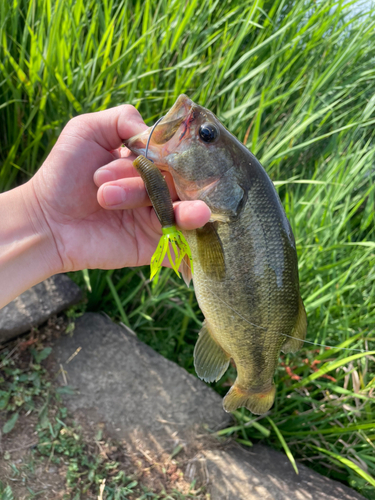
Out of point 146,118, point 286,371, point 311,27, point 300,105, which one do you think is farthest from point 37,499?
point 311,27

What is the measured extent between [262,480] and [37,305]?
1784 mm

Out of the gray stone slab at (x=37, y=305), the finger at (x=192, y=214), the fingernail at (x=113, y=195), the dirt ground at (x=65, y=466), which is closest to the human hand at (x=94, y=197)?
the fingernail at (x=113, y=195)

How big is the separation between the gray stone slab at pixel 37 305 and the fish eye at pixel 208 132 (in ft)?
5.33

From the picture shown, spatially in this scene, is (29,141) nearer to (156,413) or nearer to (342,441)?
(156,413)

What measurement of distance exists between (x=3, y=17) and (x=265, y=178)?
1880 mm

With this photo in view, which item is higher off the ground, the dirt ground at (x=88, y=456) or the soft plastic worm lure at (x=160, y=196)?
the soft plastic worm lure at (x=160, y=196)

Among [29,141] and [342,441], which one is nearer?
[342,441]

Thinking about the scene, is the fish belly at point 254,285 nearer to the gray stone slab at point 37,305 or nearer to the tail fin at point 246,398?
the tail fin at point 246,398

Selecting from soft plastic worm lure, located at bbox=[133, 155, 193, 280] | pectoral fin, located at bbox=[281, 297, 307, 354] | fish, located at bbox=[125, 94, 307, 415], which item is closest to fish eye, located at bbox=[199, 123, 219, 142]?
fish, located at bbox=[125, 94, 307, 415]

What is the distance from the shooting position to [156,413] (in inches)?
99.7

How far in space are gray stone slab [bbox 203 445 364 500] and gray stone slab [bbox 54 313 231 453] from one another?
8.7 inches

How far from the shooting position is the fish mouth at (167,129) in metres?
1.49

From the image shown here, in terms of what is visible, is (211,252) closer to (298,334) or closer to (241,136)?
(298,334)

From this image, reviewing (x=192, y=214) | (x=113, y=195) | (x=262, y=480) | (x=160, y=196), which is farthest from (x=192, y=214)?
(x=262, y=480)
